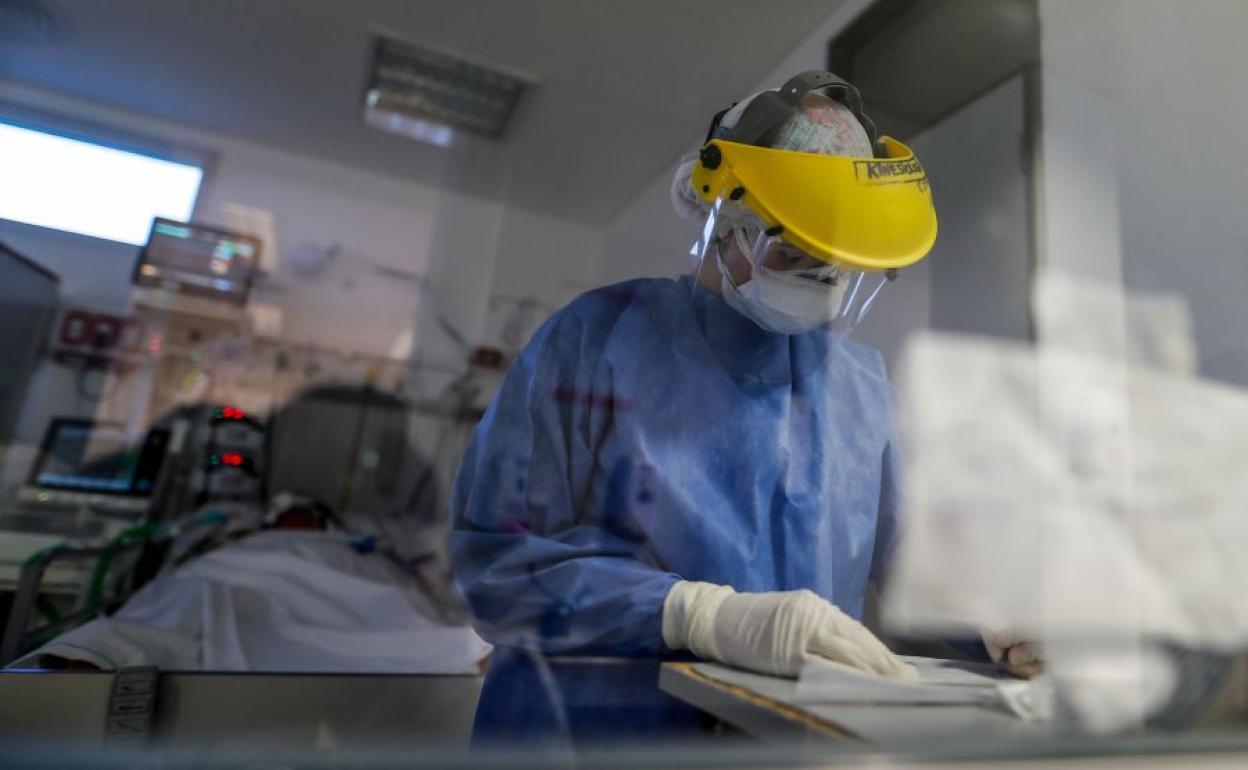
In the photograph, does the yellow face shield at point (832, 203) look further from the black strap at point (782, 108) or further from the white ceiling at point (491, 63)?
the white ceiling at point (491, 63)

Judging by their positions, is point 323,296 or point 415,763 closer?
point 415,763

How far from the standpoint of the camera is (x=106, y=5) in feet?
4.43

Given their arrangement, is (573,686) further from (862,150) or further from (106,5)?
(106,5)

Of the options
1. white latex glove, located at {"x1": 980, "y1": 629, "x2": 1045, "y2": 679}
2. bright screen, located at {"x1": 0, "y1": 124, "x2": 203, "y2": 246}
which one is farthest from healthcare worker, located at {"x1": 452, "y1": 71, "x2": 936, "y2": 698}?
bright screen, located at {"x1": 0, "y1": 124, "x2": 203, "y2": 246}

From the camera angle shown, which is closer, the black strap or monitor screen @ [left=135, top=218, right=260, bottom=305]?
the black strap

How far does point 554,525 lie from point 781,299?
1.03ft

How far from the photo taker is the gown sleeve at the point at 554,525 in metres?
0.57

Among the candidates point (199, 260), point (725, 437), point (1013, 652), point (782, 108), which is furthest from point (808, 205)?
point (199, 260)

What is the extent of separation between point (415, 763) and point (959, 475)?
830 mm

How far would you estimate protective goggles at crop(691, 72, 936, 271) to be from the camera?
1.95 feet

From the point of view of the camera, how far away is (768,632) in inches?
20.6

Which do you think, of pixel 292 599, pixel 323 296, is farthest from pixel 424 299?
pixel 292 599

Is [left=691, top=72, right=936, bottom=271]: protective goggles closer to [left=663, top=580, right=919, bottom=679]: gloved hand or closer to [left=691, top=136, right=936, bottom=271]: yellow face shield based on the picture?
[left=691, top=136, right=936, bottom=271]: yellow face shield

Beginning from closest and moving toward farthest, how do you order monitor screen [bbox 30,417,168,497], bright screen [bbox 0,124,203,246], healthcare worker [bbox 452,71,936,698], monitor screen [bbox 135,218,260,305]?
healthcare worker [bbox 452,71,936,698]
bright screen [bbox 0,124,203,246]
monitor screen [bbox 135,218,260,305]
monitor screen [bbox 30,417,168,497]
